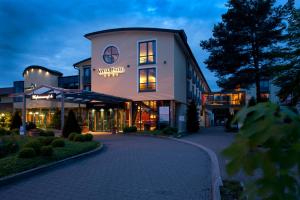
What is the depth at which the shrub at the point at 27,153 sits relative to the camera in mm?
10936

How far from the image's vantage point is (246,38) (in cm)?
2727

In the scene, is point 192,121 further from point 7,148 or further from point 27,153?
point 27,153

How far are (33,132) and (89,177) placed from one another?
15600mm

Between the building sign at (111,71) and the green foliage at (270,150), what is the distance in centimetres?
3171

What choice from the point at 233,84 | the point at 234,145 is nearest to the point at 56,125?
the point at 233,84

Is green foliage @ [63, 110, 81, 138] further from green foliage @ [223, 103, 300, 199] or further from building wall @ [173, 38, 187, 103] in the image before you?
green foliage @ [223, 103, 300, 199]

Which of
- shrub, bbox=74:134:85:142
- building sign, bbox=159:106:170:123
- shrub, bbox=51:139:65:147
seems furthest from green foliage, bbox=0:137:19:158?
building sign, bbox=159:106:170:123

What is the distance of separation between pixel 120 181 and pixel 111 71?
987 inches

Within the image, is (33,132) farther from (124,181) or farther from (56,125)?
(124,181)

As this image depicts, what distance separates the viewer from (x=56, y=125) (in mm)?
34719

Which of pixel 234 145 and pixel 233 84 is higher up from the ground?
pixel 233 84

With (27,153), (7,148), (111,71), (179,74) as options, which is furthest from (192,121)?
(27,153)

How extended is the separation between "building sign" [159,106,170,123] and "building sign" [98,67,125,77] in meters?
6.16

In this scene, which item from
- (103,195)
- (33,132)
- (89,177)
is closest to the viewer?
(103,195)
